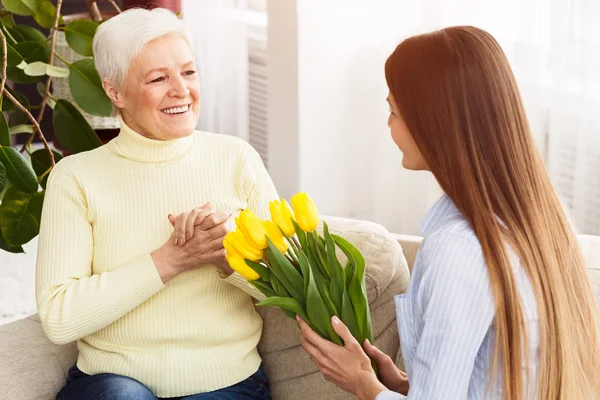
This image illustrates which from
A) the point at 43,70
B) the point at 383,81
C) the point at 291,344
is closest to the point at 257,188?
the point at 291,344

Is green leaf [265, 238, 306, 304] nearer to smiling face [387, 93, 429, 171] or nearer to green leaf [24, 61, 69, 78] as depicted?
smiling face [387, 93, 429, 171]

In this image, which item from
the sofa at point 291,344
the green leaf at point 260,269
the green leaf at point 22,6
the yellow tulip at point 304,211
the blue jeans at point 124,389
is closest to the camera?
the yellow tulip at point 304,211

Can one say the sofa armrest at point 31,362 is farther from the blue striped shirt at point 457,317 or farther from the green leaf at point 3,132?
the blue striped shirt at point 457,317

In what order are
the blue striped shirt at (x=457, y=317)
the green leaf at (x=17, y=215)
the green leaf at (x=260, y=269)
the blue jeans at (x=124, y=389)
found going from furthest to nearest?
1. the green leaf at (x=17, y=215)
2. the blue jeans at (x=124, y=389)
3. the green leaf at (x=260, y=269)
4. the blue striped shirt at (x=457, y=317)

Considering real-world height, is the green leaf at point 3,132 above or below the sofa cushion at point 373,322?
above

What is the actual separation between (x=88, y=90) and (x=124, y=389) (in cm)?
93

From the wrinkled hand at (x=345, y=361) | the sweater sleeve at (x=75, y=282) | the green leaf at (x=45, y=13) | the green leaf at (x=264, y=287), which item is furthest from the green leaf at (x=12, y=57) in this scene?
the wrinkled hand at (x=345, y=361)

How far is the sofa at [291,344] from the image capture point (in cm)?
181

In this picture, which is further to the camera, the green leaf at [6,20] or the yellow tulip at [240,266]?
the green leaf at [6,20]

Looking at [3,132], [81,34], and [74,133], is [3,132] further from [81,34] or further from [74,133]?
[81,34]

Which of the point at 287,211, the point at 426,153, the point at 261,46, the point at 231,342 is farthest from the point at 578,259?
the point at 261,46

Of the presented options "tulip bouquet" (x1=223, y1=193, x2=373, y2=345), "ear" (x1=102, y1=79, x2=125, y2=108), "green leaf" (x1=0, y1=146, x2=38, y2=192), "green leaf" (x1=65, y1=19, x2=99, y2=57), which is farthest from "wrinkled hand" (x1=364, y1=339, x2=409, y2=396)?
"green leaf" (x1=65, y1=19, x2=99, y2=57)

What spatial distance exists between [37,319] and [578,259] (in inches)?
49.0

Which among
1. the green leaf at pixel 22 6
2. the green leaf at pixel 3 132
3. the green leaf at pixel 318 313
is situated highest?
the green leaf at pixel 22 6
